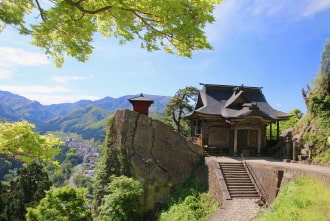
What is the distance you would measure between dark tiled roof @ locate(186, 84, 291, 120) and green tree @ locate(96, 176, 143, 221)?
8.83 meters

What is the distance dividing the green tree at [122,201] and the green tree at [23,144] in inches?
359

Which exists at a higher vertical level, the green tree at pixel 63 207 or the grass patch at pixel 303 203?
the grass patch at pixel 303 203

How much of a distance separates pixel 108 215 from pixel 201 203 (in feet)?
17.8

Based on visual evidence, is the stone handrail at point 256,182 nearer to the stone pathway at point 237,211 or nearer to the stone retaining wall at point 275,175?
the stone retaining wall at point 275,175

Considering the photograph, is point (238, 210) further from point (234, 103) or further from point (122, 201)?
point (234, 103)

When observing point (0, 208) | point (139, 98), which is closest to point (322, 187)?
point (139, 98)

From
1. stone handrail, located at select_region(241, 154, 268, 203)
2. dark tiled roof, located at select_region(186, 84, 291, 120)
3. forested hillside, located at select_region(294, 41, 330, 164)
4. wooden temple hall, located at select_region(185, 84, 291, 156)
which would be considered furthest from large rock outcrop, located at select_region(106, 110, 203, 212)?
forested hillside, located at select_region(294, 41, 330, 164)

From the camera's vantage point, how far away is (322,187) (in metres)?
10.8

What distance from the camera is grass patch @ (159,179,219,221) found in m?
14.7

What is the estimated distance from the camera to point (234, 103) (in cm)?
2342

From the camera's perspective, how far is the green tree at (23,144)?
696 cm

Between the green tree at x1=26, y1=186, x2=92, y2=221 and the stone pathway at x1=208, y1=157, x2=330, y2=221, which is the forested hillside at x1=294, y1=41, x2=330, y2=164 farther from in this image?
the green tree at x1=26, y1=186, x2=92, y2=221

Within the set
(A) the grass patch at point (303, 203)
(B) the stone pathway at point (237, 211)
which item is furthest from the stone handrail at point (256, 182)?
(A) the grass patch at point (303, 203)

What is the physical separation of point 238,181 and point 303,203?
21.2 feet
